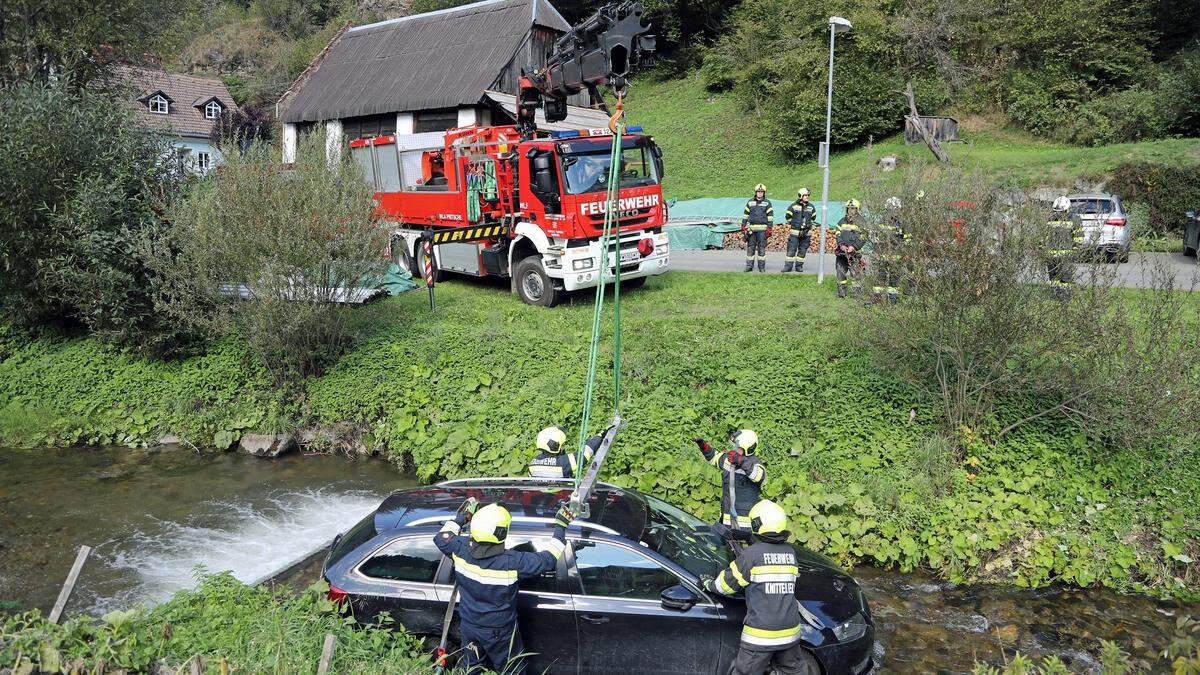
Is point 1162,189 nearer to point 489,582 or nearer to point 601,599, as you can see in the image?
point 601,599

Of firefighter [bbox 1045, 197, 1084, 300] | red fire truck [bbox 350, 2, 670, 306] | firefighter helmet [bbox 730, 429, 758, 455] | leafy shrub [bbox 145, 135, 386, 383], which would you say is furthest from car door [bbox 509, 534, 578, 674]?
leafy shrub [bbox 145, 135, 386, 383]

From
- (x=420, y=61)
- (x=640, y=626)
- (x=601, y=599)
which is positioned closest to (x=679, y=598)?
(x=640, y=626)

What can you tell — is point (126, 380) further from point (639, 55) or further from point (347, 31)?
point (347, 31)

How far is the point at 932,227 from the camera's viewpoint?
8609 millimetres

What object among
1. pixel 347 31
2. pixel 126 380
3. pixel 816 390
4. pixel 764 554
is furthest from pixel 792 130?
pixel 764 554

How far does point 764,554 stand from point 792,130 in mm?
27937

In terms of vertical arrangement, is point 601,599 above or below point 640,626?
above

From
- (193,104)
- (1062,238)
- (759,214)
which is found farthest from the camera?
(193,104)

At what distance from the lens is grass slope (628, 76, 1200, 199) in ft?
76.0

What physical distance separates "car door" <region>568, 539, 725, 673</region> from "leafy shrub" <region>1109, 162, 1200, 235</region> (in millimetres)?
21277

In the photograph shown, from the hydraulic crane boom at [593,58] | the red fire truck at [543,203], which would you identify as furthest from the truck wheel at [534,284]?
the hydraulic crane boom at [593,58]

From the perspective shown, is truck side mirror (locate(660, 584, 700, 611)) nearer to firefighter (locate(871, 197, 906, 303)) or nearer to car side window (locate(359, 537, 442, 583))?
car side window (locate(359, 537, 442, 583))

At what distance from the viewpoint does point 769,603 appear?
17.2 feet

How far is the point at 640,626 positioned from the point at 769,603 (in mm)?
913
